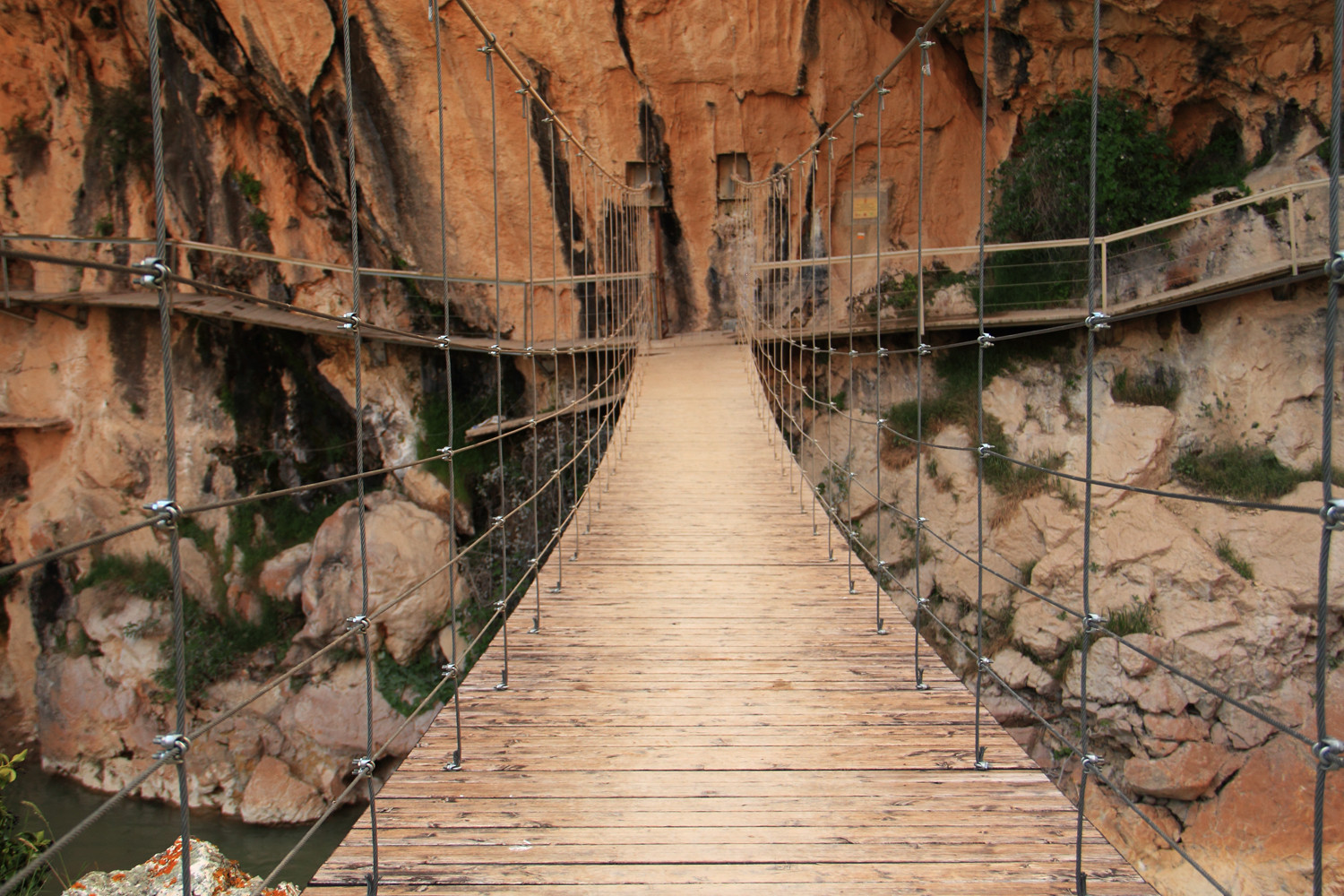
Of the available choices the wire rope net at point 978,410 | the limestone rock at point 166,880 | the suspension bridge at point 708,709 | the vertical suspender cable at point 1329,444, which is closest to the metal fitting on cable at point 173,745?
the suspension bridge at point 708,709

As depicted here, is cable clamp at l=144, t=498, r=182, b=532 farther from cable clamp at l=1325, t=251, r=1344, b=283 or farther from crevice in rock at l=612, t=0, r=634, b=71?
crevice in rock at l=612, t=0, r=634, b=71

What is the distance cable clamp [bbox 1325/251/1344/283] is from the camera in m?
0.77

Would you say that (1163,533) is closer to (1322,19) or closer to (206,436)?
(1322,19)

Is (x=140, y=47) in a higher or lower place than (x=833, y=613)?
higher

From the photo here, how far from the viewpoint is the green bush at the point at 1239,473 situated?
4387 millimetres

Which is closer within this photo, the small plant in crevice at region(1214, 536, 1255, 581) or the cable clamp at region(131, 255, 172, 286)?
the cable clamp at region(131, 255, 172, 286)

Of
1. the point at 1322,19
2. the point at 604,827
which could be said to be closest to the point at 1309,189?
the point at 1322,19

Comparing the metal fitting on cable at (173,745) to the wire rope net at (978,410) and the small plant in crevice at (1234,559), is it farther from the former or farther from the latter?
the small plant in crevice at (1234,559)

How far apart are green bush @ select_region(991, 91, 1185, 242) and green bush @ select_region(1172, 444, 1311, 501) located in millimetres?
1774

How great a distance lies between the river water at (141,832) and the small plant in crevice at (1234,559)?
5762 mm

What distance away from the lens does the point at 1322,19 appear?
4.74 m

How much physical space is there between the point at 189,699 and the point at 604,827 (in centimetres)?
592

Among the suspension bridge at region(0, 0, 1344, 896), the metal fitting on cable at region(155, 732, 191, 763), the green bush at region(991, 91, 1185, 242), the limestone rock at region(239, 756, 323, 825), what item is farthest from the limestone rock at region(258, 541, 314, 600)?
the green bush at region(991, 91, 1185, 242)

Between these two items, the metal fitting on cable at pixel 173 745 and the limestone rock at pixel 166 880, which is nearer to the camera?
the metal fitting on cable at pixel 173 745
